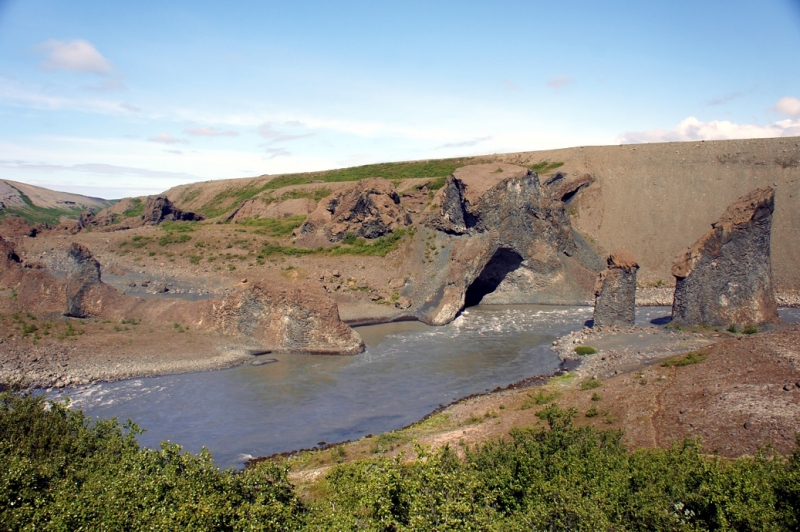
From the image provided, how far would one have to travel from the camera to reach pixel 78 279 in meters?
34.8

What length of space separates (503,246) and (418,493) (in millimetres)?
32809

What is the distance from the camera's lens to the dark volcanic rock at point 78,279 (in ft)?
111

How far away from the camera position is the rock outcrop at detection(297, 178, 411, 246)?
2207 inches

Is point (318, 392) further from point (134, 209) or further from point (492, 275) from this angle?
point (134, 209)

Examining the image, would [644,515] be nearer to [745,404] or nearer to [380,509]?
[380,509]

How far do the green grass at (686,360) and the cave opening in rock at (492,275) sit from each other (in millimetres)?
20074

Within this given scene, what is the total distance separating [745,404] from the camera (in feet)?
57.1

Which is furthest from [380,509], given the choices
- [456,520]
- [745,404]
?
[745,404]

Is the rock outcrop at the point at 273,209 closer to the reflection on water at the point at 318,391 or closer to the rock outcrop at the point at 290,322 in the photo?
the reflection on water at the point at 318,391

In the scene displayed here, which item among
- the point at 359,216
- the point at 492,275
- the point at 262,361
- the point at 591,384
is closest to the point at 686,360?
the point at 591,384

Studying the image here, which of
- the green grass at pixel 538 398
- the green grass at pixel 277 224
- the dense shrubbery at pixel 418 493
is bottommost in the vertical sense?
the green grass at pixel 538 398

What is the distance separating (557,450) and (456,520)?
17.8 ft

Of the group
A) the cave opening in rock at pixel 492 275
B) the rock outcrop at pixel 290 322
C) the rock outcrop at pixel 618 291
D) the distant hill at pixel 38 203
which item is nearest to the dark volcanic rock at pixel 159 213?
the distant hill at pixel 38 203

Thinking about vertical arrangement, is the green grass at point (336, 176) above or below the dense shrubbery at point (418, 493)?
above
